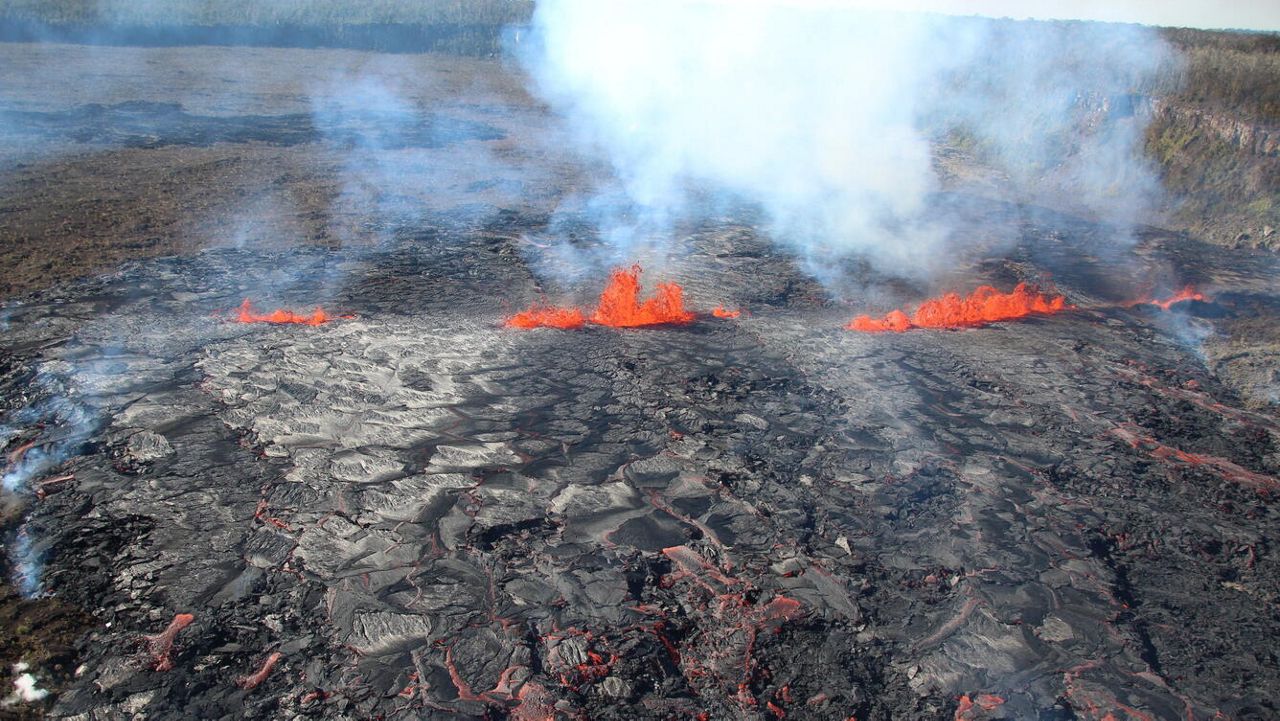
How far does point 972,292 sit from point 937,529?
7379 mm

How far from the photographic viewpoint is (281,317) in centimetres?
958

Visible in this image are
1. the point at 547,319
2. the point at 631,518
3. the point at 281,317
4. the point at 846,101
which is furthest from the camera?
the point at 846,101

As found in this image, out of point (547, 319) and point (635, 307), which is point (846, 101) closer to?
point (635, 307)

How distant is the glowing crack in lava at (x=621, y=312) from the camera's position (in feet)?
33.1

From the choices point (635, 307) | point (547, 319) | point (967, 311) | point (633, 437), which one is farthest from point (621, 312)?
point (967, 311)

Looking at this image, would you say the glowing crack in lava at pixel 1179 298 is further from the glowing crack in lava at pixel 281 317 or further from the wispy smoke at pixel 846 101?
the glowing crack in lava at pixel 281 317

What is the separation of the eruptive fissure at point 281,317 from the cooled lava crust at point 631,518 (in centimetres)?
23

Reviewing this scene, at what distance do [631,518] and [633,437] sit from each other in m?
1.26

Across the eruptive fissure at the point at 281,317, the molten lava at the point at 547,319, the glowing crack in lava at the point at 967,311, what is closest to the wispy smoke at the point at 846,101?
the glowing crack in lava at the point at 967,311

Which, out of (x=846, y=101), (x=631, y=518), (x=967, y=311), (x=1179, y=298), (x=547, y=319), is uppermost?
(x=846, y=101)

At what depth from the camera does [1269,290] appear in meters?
13.4

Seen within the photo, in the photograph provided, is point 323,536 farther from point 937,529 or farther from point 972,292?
point 972,292

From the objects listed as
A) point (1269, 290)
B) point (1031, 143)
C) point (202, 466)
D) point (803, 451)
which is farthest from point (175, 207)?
point (1031, 143)

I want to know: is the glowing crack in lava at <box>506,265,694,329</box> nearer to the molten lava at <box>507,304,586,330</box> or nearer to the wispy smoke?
the molten lava at <box>507,304,586,330</box>
